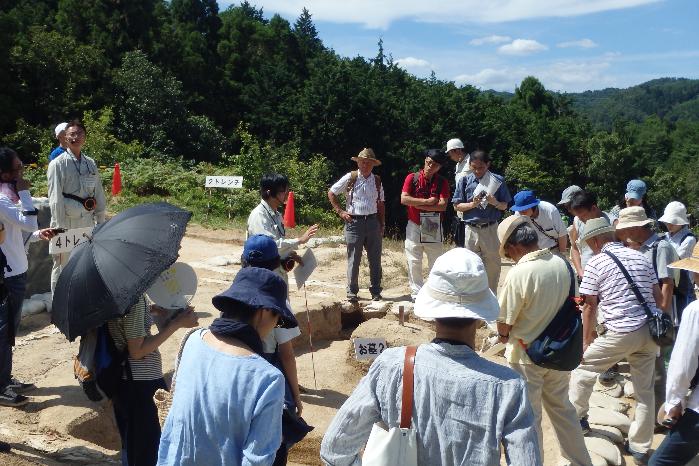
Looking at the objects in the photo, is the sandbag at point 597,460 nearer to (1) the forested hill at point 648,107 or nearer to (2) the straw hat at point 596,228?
(2) the straw hat at point 596,228

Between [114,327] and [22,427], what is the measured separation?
1796 millimetres

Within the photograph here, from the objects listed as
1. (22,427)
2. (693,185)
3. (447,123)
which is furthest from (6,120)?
(693,185)

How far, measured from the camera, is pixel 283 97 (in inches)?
1304

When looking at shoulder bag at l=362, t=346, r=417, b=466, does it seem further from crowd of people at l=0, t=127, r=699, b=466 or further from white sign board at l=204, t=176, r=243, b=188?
white sign board at l=204, t=176, r=243, b=188

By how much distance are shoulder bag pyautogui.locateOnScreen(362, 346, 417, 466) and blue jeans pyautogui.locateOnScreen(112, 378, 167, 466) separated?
159 centimetres

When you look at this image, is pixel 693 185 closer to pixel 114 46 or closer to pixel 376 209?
pixel 114 46

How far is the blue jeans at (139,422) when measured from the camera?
3.30 metres

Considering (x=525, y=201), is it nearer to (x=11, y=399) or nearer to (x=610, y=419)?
(x=610, y=419)

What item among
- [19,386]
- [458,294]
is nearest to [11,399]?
[19,386]

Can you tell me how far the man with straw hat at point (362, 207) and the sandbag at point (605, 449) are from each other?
3.26 meters

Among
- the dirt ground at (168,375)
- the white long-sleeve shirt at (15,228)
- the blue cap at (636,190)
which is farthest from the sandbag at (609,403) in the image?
the white long-sleeve shirt at (15,228)

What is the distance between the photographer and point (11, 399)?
15.5 ft

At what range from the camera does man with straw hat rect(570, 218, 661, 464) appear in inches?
174

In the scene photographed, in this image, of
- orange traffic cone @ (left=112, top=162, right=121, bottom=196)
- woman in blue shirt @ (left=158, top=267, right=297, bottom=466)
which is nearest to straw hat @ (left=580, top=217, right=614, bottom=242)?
woman in blue shirt @ (left=158, top=267, right=297, bottom=466)
